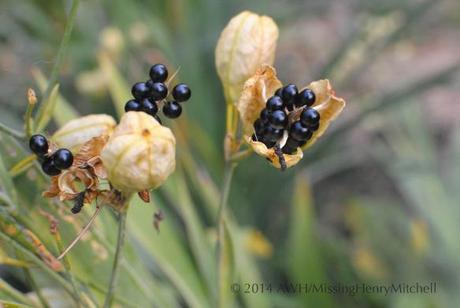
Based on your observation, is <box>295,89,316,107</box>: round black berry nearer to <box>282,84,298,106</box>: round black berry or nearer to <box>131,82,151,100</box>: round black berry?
<box>282,84,298,106</box>: round black berry

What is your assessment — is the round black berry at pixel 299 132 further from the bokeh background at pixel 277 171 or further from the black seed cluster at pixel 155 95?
the bokeh background at pixel 277 171

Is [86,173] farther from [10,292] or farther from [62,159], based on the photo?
[10,292]

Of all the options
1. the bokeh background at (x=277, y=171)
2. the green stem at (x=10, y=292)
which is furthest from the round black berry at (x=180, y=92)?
the bokeh background at (x=277, y=171)

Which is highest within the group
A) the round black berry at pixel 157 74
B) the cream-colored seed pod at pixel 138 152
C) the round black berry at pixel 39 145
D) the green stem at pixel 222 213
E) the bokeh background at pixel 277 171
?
the bokeh background at pixel 277 171

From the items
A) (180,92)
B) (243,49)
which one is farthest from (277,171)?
(180,92)

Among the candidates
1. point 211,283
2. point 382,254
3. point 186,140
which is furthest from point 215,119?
point 211,283

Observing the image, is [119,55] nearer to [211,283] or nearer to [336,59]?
[336,59]

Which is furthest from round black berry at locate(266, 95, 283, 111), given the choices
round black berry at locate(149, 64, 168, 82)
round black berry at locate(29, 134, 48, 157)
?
round black berry at locate(29, 134, 48, 157)
